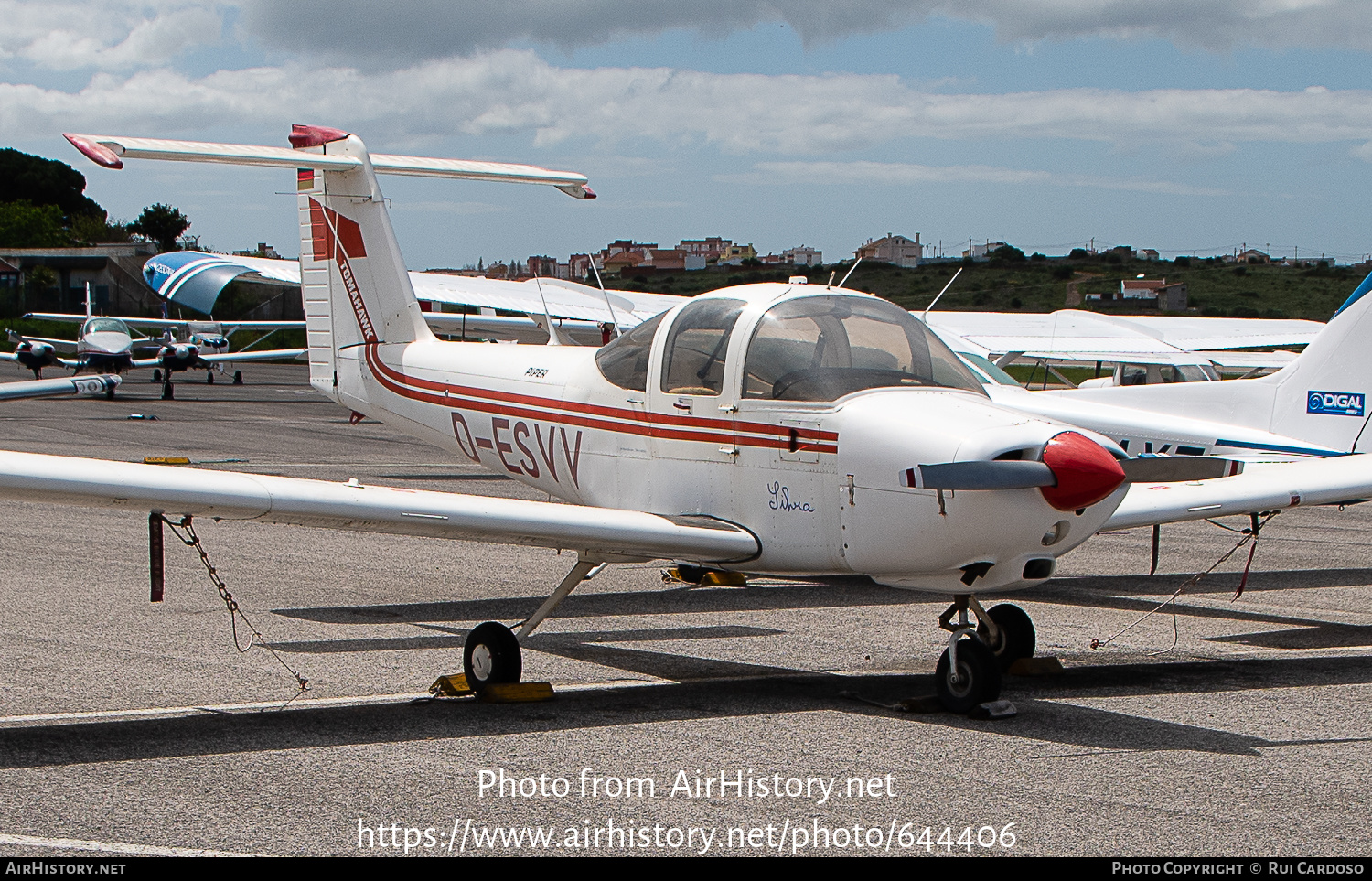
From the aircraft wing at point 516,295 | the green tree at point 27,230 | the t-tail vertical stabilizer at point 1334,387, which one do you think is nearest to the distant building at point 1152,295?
the aircraft wing at point 516,295

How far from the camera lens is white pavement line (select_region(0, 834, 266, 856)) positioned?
468 centimetres

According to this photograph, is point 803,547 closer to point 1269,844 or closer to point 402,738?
point 402,738

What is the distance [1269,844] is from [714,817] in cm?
194

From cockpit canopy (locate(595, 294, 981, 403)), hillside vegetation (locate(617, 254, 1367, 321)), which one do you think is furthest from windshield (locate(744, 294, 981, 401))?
hillside vegetation (locate(617, 254, 1367, 321))

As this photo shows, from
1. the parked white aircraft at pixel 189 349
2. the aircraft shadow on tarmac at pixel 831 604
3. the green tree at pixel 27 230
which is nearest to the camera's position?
the aircraft shadow on tarmac at pixel 831 604

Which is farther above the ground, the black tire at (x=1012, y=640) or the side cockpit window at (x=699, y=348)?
the side cockpit window at (x=699, y=348)

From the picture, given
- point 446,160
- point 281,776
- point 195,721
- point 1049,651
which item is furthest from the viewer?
point 446,160

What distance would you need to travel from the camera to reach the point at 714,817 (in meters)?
5.20

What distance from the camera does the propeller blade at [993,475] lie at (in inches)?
240

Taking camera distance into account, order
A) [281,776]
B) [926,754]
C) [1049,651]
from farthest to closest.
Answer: [1049,651] < [926,754] < [281,776]

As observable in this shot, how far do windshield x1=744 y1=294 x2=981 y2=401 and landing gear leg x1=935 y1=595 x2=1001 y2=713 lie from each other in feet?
3.74

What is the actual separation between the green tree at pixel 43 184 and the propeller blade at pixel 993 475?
136153mm

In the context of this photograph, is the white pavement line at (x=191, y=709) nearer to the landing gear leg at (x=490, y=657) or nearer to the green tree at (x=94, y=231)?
the landing gear leg at (x=490, y=657)

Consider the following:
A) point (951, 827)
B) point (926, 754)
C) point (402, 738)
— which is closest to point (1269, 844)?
point (951, 827)
